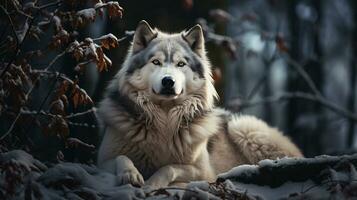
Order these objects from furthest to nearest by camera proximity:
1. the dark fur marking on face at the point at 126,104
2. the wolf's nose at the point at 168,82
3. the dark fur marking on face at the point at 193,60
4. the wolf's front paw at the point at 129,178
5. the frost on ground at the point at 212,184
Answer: the dark fur marking on face at the point at 193,60 → the dark fur marking on face at the point at 126,104 → the wolf's nose at the point at 168,82 → the wolf's front paw at the point at 129,178 → the frost on ground at the point at 212,184

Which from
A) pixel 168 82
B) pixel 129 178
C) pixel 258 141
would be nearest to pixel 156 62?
pixel 168 82

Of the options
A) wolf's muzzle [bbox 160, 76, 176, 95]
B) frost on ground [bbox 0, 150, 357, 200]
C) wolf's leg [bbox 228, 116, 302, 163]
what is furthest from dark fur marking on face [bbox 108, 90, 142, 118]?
wolf's leg [bbox 228, 116, 302, 163]

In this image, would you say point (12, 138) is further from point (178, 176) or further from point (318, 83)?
point (318, 83)

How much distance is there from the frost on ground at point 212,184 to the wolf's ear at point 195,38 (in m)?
1.87

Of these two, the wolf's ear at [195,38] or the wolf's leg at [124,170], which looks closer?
the wolf's leg at [124,170]

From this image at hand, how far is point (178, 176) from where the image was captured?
5703 millimetres

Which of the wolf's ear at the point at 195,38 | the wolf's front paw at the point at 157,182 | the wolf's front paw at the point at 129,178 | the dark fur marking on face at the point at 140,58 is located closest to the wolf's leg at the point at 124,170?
the wolf's front paw at the point at 129,178

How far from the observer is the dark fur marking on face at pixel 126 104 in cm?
607

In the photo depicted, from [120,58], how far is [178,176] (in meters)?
4.29

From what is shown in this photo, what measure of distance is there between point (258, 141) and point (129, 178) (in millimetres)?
2677

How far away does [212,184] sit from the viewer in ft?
16.2

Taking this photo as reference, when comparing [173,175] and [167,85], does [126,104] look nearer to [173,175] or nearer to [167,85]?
[167,85]

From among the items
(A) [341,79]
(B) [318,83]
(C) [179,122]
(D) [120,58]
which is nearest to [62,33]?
(C) [179,122]

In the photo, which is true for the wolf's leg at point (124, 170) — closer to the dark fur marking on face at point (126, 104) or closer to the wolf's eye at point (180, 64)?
the dark fur marking on face at point (126, 104)
